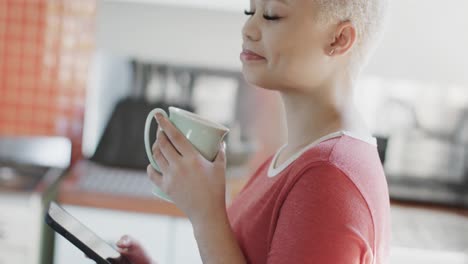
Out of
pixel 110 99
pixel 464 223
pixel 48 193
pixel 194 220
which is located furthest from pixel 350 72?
pixel 110 99

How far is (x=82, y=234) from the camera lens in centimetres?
88

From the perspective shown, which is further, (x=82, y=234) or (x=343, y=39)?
(x=82, y=234)

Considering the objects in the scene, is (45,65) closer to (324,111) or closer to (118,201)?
(118,201)

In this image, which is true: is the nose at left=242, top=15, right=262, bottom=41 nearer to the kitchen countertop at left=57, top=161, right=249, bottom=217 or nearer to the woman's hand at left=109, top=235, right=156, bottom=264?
the woman's hand at left=109, top=235, right=156, bottom=264

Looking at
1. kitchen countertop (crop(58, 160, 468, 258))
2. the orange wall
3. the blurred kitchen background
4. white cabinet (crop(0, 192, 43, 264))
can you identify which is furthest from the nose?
the orange wall

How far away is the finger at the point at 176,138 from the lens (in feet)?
2.48

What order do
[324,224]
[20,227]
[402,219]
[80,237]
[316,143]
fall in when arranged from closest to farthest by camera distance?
1. [324,224]
2. [316,143]
3. [80,237]
4. [20,227]
5. [402,219]

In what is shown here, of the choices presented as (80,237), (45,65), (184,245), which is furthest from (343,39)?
(45,65)

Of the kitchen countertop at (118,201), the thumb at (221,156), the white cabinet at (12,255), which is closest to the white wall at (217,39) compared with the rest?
the kitchen countertop at (118,201)

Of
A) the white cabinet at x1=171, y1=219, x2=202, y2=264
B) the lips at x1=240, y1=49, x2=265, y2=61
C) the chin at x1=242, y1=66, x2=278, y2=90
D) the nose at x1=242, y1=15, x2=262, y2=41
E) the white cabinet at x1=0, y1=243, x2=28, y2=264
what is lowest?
the white cabinet at x1=0, y1=243, x2=28, y2=264

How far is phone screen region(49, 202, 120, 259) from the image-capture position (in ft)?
2.80

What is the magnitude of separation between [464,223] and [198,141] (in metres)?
1.89

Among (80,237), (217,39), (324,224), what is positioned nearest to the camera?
(324,224)

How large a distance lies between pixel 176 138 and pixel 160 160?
29 mm
